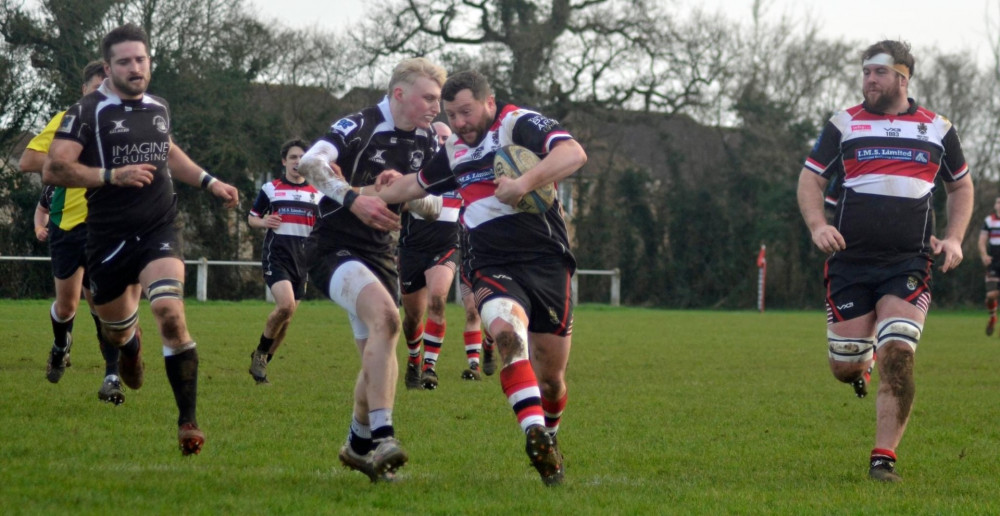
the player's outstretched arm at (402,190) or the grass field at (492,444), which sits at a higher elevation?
the player's outstretched arm at (402,190)

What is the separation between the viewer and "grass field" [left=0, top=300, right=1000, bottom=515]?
529 cm

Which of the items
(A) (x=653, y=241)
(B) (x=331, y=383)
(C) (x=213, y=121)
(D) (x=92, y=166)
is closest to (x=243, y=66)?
(C) (x=213, y=121)

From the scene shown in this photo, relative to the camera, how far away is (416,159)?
680cm

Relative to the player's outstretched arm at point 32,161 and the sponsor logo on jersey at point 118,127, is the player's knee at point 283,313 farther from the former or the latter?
the sponsor logo on jersey at point 118,127

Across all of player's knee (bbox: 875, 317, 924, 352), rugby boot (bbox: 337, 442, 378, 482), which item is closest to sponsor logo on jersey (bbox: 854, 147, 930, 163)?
player's knee (bbox: 875, 317, 924, 352)

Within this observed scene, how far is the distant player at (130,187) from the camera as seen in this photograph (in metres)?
6.63

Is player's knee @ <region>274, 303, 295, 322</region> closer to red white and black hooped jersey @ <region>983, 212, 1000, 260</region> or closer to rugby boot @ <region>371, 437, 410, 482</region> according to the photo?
rugby boot @ <region>371, 437, 410, 482</region>

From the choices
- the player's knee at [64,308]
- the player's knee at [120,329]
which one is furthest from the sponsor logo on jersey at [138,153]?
the player's knee at [64,308]

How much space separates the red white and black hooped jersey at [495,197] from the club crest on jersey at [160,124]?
6.02 ft

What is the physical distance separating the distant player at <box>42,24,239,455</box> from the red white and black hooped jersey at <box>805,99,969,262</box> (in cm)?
360

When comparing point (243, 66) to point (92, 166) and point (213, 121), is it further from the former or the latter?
point (92, 166)

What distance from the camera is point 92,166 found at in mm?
6859

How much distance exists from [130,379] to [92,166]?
203 cm

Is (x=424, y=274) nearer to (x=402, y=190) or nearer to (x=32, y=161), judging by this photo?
(x=32, y=161)
